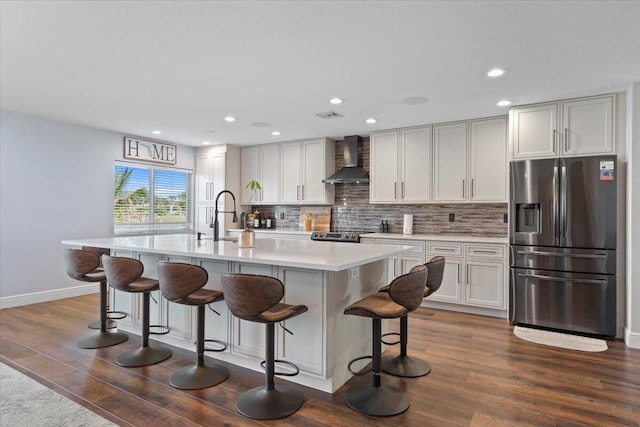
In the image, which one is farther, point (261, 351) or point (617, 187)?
point (617, 187)

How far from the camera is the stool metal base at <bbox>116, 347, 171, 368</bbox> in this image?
9.73 feet

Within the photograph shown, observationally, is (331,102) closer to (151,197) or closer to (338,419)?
(338,419)

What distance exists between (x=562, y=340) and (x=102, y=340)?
4.45m

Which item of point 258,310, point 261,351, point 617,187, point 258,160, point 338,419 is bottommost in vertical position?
point 338,419

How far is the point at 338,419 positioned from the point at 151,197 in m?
5.45

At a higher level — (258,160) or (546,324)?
(258,160)

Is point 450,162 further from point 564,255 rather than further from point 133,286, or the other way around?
point 133,286

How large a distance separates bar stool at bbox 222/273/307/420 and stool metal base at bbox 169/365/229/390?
0.33m

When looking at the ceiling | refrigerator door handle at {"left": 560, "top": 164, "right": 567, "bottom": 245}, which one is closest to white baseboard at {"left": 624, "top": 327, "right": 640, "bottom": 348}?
refrigerator door handle at {"left": 560, "top": 164, "right": 567, "bottom": 245}

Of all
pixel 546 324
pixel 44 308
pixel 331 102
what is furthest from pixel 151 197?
pixel 546 324

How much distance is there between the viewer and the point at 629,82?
3.42m

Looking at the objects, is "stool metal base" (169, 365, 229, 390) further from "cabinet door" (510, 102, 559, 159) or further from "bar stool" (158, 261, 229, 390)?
"cabinet door" (510, 102, 559, 159)

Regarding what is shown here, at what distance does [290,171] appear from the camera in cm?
635

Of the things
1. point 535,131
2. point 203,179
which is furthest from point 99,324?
point 535,131
